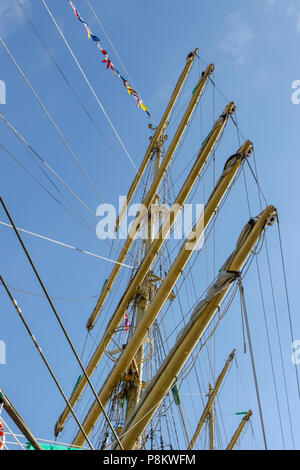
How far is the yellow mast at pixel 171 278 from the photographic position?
9.65 meters

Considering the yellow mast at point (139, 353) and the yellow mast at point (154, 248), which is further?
the yellow mast at point (154, 248)

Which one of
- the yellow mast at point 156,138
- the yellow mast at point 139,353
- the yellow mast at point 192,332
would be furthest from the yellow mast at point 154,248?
the yellow mast at point 156,138

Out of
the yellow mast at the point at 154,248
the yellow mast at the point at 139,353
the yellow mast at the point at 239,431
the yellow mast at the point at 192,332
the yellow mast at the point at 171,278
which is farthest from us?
the yellow mast at the point at 239,431

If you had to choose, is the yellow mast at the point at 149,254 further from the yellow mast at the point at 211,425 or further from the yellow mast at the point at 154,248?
the yellow mast at the point at 211,425

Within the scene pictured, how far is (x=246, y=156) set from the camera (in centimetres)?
1022

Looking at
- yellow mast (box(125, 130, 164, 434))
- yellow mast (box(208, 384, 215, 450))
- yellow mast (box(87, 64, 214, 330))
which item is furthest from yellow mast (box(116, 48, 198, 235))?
yellow mast (box(208, 384, 215, 450))

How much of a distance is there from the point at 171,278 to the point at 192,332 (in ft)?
5.80

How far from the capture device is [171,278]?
9648mm

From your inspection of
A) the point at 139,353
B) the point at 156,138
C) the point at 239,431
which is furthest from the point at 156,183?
the point at 239,431

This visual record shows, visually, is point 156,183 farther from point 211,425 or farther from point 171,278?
point 211,425

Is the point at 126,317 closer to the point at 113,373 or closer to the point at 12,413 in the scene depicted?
the point at 113,373

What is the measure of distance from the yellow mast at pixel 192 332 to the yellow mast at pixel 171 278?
4.49 feet

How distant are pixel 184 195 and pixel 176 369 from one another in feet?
16.8
